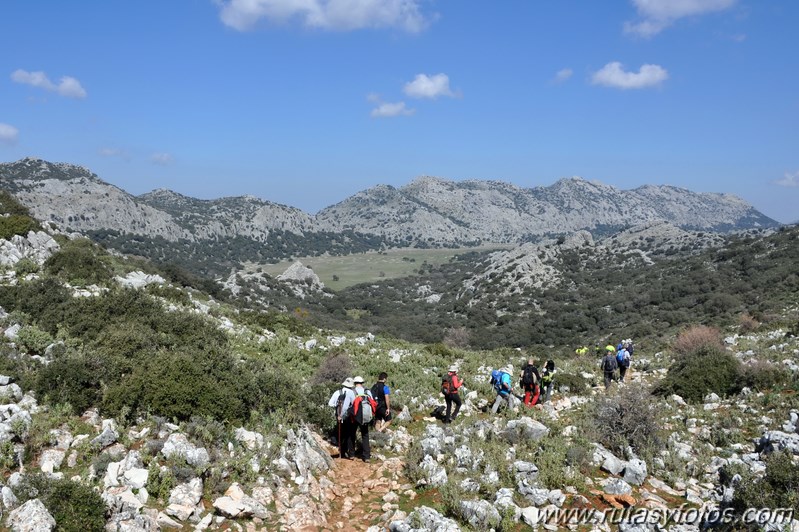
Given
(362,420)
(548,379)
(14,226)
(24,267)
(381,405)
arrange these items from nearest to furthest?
1. (362,420)
2. (381,405)
3. (548,379)
4. (24,267)
5. (14,226)

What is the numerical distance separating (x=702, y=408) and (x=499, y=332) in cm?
4236

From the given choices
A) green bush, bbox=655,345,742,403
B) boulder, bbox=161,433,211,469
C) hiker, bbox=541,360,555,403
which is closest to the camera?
boulder, bbox=161,433,211,469

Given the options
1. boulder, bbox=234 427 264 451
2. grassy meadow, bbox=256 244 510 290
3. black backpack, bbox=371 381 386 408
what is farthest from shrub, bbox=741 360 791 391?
grassy meadow, bbox=256 244 510 290

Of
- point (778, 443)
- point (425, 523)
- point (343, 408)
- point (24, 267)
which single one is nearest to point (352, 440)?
point (343, 408)

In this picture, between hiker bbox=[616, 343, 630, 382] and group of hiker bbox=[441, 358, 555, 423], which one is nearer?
group of hiker bbox=[441, 358, 555, 423]

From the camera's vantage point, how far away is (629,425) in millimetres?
10773

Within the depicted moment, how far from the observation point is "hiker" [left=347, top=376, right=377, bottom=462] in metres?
10.5

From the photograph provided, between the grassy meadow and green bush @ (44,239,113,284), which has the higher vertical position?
the grassy meadow

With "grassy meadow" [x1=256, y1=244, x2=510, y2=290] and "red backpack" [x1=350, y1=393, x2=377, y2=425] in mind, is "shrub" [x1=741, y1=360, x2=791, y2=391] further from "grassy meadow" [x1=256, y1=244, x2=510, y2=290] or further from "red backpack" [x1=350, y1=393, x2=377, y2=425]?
"grassy meadow" [x1=256, y1=244, x2=510, y2=290]

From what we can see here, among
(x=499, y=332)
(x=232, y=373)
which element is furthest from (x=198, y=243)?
(x=232, y=373)

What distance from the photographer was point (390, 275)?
142 m

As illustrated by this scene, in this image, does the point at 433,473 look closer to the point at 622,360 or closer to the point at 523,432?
the point at 523,432

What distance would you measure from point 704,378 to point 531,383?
550cm

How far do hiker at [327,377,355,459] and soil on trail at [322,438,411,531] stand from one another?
0.23 meters
